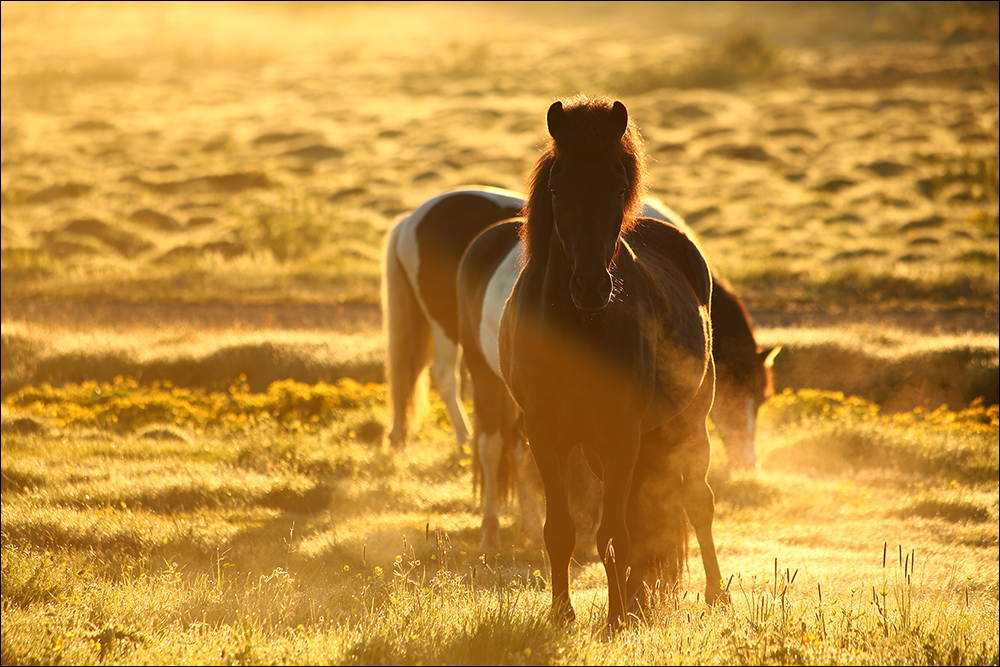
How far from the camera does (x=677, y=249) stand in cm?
471

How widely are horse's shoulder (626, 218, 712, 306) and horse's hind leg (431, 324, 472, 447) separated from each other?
12.1 feet

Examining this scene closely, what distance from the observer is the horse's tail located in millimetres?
8242

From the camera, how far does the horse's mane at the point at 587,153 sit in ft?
10.8

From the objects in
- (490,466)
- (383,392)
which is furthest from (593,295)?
(383,392)

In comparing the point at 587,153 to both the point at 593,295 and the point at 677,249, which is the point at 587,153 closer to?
the point at 593,295

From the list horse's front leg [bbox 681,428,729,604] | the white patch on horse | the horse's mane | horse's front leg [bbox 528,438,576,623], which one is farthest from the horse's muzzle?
the white patch on horse

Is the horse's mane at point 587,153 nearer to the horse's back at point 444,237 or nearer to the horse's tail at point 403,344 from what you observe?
the horse's back at point 444,237

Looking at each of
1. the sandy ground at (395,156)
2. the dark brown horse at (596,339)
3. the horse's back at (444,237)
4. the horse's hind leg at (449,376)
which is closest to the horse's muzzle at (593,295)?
the dark brown horse at (596,339)

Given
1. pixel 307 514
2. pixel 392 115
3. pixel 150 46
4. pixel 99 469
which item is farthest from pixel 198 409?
pixel 150 46

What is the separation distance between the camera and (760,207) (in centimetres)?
2506

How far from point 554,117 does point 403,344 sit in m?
5.23

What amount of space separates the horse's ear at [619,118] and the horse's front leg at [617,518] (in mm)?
1218

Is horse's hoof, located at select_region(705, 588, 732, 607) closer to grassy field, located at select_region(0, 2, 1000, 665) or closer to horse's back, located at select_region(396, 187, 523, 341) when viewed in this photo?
grassy field, located at select_region(0, 2, 1000, 665)

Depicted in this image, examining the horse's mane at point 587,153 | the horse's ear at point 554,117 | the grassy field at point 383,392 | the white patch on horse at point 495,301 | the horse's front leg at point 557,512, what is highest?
the horse's ear at point 554,117
